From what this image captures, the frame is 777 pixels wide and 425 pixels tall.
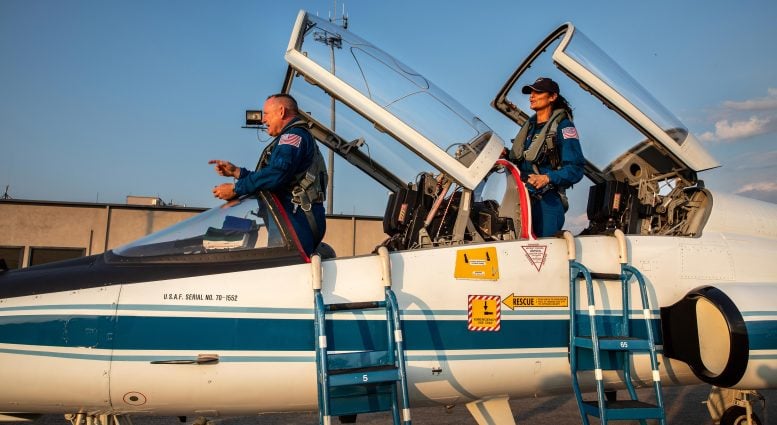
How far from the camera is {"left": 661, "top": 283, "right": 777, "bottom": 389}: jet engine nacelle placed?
419cm

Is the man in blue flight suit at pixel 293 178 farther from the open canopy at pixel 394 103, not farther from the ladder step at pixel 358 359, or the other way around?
the ladder step at pixel 358 359

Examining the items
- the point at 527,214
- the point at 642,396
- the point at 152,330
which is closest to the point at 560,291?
the point at 527,214

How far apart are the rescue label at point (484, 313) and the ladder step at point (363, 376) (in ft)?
2.36

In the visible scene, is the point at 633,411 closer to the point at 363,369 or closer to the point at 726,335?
the point at 726,335

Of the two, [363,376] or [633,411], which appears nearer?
[363,376]

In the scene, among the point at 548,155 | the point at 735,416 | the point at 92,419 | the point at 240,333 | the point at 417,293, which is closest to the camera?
the point at 240,333

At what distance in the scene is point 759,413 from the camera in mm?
5785

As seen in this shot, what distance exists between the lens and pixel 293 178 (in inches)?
166

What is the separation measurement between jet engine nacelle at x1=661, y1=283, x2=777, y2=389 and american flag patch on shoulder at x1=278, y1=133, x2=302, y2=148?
3061 mm

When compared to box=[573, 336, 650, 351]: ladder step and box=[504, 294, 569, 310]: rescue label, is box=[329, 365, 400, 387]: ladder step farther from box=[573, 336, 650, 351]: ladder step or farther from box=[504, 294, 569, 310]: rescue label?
box=[573, 336, 650, 351]: ladder step

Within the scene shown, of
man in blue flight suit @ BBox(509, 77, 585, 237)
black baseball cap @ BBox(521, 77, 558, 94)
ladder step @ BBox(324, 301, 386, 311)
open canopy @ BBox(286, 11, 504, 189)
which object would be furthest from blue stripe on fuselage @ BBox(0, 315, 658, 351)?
black baseball cap @ BBox(521, 77, 558, 94)

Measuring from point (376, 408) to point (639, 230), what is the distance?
3.04 m

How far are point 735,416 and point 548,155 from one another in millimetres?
3048

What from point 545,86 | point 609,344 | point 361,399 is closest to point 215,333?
point 361,399
